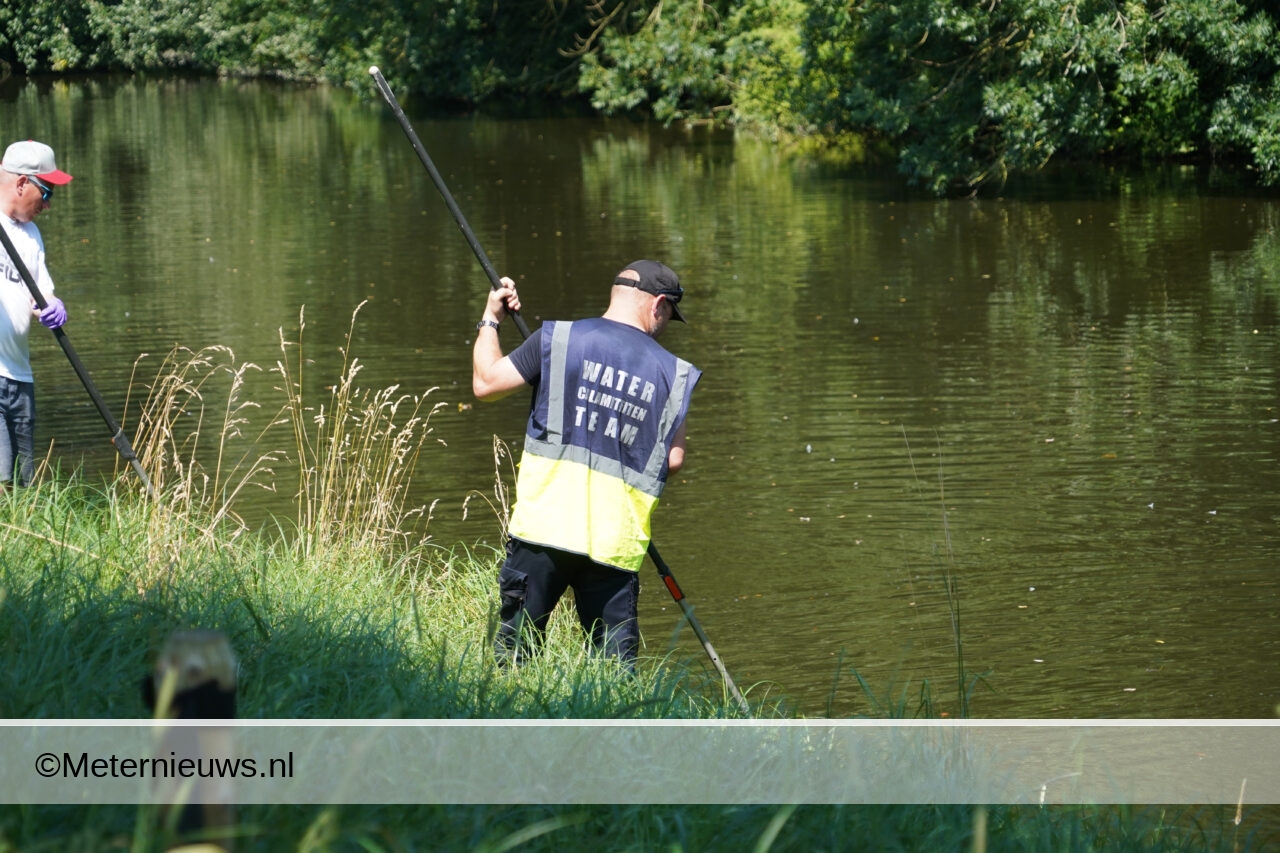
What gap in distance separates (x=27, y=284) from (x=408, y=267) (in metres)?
13.4

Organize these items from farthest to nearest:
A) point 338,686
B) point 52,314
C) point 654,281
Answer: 1. point 52,314
2. point 654,281
3. point 338,686

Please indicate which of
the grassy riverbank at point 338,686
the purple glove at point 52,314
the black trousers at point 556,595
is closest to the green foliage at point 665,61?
the purple glove at point 52,314

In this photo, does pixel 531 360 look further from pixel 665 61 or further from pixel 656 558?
pixel 665 61

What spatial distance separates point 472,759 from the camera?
152 inches

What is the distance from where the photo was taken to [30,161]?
6723 mm

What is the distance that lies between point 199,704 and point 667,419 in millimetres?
Answer: 3334

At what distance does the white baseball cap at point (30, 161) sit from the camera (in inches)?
263

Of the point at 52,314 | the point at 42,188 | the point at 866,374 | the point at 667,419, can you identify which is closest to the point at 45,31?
the point at 866,374

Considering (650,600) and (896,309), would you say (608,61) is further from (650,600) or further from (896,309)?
(650,600)

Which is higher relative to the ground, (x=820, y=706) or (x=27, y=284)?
(x=27, y=284)

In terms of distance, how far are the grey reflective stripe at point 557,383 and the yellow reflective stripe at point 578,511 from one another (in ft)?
0.39

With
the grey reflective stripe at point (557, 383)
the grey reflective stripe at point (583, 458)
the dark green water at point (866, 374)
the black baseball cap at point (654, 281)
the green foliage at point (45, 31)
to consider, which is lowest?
the dark green water at point (866, 374)

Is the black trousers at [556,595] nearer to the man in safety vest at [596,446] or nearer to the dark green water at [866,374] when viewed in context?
the man in safety vest at [596,446]

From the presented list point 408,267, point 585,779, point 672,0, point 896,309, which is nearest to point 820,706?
point 585,779
